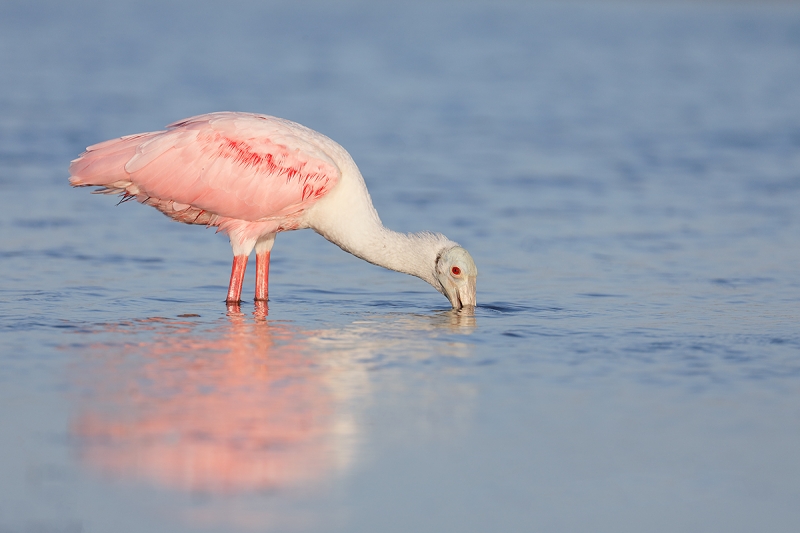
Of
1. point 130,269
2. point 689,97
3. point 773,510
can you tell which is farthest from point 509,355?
point 689,97

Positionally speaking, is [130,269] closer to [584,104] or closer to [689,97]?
[584,104]

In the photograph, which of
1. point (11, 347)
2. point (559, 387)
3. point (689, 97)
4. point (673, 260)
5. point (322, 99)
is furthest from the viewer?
point (689, 97)

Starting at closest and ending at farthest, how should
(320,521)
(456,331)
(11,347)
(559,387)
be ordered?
(320,521) → (559,387) → (11,347) → (456,331)

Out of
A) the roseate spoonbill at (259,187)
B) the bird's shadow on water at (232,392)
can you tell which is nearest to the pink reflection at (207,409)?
the bird's shadow on water at (232,392)

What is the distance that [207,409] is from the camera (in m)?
7.56

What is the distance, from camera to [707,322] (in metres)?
10.5

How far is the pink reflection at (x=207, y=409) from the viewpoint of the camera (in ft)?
21.5

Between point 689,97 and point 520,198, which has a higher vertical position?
point 689,97

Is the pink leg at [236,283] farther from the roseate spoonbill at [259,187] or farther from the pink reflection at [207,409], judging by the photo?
the pink reflection at [207,409]

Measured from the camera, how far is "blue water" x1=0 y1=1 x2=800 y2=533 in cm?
634

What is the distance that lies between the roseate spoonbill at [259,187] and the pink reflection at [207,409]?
1.51 meters

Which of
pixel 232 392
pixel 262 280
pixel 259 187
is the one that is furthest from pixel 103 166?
pixel 232 392

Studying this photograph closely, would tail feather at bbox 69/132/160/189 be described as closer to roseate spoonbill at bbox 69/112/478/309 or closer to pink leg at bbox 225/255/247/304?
roseate spoonbill at bbox 69/112/478/309

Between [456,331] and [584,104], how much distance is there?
20464mm
